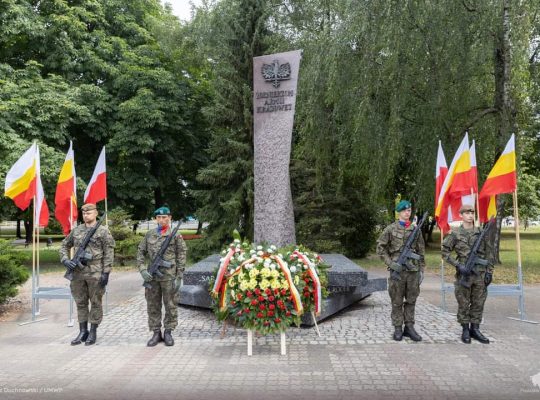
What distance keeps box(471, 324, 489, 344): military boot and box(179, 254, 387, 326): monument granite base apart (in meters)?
1.61

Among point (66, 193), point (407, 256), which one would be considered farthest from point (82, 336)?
point (407, 256)

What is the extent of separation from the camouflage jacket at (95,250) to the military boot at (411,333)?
13.7 ft

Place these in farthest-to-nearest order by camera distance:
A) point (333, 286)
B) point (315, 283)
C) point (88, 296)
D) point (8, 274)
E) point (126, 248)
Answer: point (126, 248)
point (8, 274)
point (333, 286)
point (88, 296)
point (315, 283)

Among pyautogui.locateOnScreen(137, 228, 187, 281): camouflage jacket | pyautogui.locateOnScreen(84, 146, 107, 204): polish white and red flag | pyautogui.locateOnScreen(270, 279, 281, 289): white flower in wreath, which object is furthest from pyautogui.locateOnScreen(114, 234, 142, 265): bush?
pyautogui.locateOnScreen(270, 279, 281, 289): white flower in wreath

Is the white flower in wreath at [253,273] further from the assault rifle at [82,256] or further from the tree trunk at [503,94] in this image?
the tree trunk at [503,94]

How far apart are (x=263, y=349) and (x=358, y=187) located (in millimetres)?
14202

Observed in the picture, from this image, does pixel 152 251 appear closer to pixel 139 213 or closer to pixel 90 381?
pixel 90 381

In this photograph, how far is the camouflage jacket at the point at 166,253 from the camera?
662cm

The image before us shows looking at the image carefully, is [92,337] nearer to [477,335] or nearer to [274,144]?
[274,144]

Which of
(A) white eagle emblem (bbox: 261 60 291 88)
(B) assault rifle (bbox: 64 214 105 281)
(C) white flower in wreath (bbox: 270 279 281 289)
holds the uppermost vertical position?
(A) white eagle emblem (bbox: 261 60 291 88)

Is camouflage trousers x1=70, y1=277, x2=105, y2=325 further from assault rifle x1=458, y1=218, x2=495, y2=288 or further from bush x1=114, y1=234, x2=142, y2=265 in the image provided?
bush x1=114, y1=234, x2=142, y2=265

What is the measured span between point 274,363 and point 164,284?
6.18ft

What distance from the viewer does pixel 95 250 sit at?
6.81 meters

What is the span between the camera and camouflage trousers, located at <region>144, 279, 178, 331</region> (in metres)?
6.59
